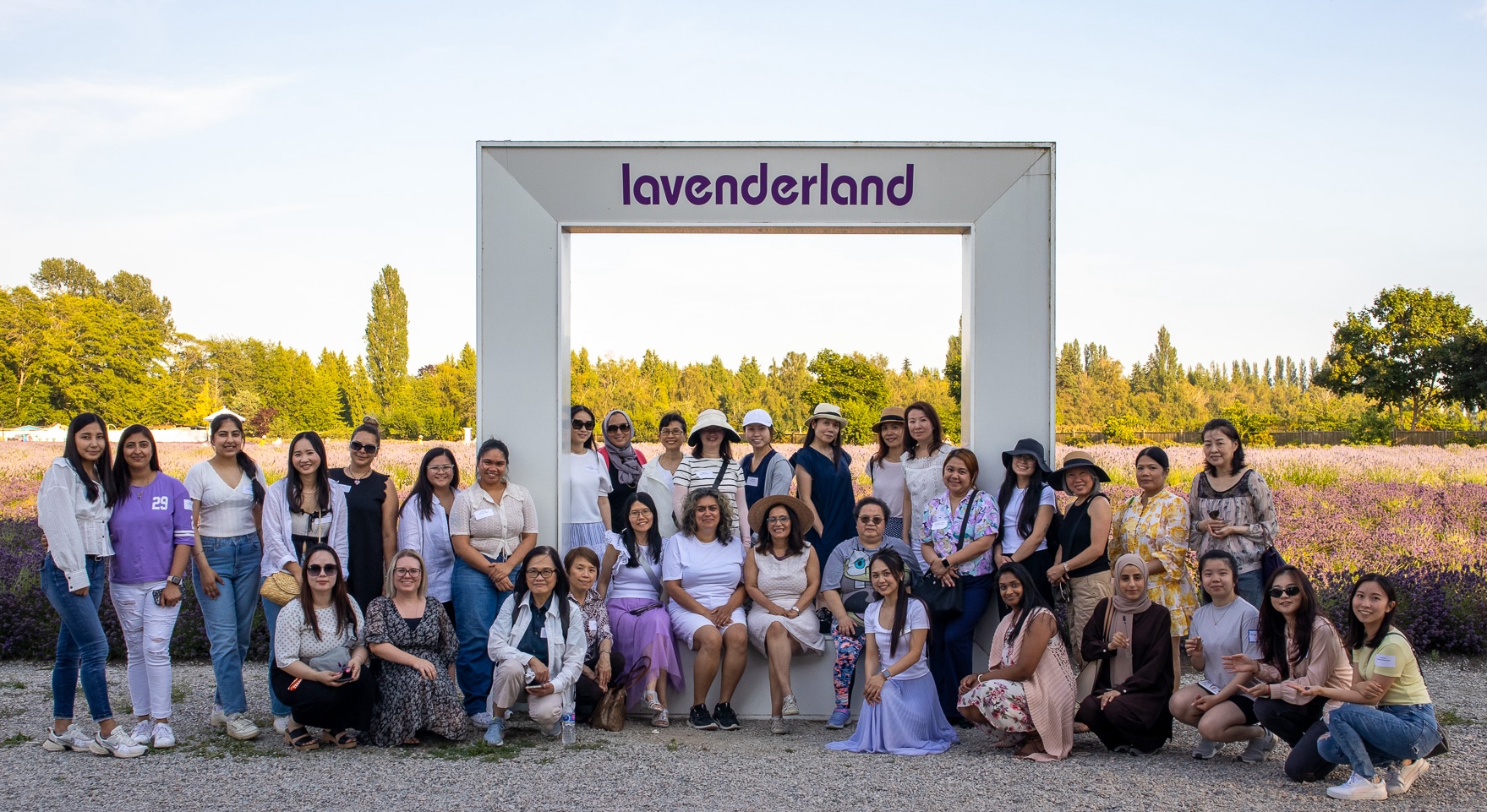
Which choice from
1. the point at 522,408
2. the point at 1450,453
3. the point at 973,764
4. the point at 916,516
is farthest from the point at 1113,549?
the point at 1450,453

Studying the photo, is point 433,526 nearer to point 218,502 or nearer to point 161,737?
point 218,502

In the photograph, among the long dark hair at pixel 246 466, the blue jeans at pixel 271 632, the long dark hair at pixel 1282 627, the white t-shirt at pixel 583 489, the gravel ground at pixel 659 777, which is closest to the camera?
the gravel ground at pixel 659 777

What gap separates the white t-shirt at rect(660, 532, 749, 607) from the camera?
669 cm

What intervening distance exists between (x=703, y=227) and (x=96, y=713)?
465 cm

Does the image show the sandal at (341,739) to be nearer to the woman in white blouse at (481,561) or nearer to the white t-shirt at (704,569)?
the woman in white blouse at (481,561)

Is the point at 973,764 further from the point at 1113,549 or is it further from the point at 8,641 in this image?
the point at 8,641

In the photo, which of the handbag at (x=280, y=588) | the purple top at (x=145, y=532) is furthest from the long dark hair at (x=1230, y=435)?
→ the purple top at (x=145, y=532)

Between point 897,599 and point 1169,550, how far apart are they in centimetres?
170

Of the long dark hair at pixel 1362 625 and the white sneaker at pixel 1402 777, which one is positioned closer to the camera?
the white sneaker at pixel 1402 777

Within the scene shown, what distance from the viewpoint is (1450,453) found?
2298 centimetres

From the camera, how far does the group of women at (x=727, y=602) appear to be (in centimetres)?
543

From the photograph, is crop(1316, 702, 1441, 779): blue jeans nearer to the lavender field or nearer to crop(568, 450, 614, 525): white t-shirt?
the lavender field

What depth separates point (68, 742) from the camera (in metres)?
5.70

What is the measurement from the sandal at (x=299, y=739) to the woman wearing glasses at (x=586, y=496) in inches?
83.3
